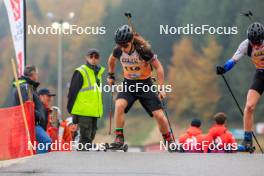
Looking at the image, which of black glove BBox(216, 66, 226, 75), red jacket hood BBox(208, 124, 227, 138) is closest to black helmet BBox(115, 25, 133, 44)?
black glove BBox(216, 66, 226, 75)

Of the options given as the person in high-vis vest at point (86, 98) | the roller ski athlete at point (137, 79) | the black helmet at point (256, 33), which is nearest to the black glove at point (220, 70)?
the black helmet at point (256, 33)

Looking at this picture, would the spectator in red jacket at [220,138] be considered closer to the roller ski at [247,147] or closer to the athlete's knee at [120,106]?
the roller ski at [247,147]

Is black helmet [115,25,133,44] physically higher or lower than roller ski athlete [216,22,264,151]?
higher

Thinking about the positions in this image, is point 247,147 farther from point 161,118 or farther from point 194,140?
point 194,140

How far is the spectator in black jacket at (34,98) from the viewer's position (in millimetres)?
10391

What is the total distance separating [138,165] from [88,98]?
4105 millimetres

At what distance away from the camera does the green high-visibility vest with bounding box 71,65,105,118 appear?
11406 millimetres

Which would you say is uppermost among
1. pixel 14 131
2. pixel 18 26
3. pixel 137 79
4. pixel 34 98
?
pixel 18 26

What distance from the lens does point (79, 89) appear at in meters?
11.5

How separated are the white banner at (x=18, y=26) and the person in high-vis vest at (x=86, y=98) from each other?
4.77ft

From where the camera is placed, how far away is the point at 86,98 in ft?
37.6

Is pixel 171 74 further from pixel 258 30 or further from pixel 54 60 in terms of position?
pixel 258 30

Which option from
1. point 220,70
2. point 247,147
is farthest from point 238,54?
point 247,147

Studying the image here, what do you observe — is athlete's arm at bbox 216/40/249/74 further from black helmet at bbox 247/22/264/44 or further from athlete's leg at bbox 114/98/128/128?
athlete's leg at bbox 114/98/128/128
